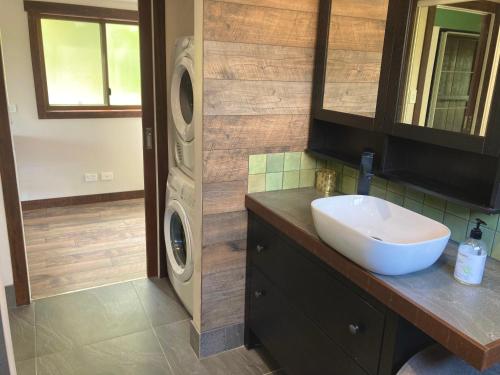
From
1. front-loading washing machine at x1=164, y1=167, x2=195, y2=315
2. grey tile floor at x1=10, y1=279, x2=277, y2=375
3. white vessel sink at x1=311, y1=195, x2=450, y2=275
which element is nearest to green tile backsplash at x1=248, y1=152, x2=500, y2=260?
white vessel sink at x1=311, y1=195, x2=450, y2=275

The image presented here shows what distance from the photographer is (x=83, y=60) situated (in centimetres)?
432

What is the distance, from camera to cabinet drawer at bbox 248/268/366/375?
1.56 meters

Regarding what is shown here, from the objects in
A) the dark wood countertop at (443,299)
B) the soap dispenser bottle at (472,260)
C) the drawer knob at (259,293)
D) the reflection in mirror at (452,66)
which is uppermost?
the reflection in mirror at (452,66)

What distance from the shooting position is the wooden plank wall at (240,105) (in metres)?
1.80

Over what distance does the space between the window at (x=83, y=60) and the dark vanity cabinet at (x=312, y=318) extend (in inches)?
121

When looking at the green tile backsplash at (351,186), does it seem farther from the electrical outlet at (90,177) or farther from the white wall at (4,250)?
the electrical outlet at (90,177)

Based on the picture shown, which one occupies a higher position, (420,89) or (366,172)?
(420,89)

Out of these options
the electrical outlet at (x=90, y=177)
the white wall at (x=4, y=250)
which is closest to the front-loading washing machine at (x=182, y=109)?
the white wall at (x=4, y=250)

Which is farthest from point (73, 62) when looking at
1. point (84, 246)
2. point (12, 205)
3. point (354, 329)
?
point (354, 329)

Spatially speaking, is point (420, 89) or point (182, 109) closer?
point (420, 89)

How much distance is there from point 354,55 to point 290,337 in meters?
1.31

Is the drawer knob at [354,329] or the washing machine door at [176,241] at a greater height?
the drawer knob at [354,329]

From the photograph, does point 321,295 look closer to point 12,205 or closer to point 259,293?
point 259,293

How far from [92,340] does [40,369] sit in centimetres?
30
